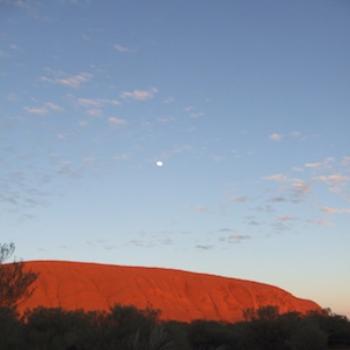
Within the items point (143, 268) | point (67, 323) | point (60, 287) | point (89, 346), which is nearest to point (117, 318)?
point (67, 323)

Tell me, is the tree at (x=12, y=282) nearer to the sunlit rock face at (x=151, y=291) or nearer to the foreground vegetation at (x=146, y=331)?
the foreground vegetation at (x=146, y=331)

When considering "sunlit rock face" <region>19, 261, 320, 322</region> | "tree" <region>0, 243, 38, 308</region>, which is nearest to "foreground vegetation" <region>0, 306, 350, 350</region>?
"tree" <region>0, 243, 38, 308</region>

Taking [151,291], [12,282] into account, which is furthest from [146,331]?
[151,291]

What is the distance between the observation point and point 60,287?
9225 cm

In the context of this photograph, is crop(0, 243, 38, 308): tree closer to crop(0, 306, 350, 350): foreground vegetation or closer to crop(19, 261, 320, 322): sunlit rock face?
crop(0, 306, 350, 350): foreground vegetation

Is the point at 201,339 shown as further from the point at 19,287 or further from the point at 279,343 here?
the point at 19,287

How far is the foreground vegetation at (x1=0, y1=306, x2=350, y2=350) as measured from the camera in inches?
591

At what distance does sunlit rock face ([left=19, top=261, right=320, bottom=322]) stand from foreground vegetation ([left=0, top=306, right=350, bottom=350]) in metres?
47.6

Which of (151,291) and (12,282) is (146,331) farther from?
(151,291)

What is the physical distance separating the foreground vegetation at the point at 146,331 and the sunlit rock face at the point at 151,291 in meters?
47.6

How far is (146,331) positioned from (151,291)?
81282mm

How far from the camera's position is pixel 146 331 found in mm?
20672

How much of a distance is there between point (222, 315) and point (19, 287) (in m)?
71.6

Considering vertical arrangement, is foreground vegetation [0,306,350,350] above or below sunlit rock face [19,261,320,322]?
below
